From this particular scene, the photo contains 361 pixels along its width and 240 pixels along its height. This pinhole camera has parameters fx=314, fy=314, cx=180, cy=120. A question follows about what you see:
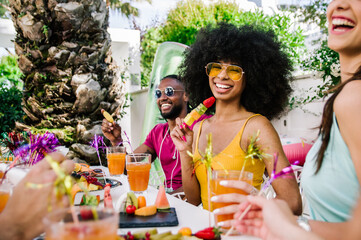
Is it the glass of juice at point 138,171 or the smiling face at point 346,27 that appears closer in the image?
the smiling face at point 346,27

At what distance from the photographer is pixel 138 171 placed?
1.91m

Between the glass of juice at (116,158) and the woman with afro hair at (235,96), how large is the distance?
20.7 inches

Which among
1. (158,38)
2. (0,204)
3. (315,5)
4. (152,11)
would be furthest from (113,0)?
(0,204)

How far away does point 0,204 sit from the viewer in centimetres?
126

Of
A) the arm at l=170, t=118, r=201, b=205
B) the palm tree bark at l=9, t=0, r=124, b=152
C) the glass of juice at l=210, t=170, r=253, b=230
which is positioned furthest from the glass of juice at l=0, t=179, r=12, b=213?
the palm tree bark at l=9, t=0, r=124, b=152

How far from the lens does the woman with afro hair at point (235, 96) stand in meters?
2.11

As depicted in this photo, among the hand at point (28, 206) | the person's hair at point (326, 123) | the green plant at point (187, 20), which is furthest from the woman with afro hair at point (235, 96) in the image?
the green plant at point (187, 20)

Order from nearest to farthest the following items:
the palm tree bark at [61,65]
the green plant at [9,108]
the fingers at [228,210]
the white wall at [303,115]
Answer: the fingers at [228,210]
the palm tree bark at [61,65]
the white wall at [303,115]
the green plant at [9,108]

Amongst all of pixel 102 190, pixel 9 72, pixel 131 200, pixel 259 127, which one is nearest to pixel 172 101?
pixel 259 127

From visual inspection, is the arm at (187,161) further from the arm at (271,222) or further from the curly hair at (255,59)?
the arm at (271,222)

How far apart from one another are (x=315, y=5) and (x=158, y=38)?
6.51 m

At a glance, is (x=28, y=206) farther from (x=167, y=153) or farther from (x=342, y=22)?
(x=167, y=153)

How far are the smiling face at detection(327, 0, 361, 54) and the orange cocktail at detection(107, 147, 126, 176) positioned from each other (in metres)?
1.64

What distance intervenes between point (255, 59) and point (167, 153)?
4.82 ft
